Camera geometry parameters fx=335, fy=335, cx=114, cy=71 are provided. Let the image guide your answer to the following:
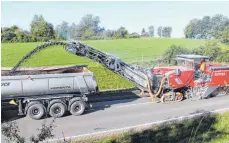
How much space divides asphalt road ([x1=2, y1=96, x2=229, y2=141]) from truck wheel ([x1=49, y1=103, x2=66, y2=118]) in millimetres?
199

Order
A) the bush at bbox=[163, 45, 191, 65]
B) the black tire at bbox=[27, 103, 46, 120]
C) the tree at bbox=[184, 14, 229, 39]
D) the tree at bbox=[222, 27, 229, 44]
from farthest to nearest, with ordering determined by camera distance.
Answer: the tree at bbox=[184, 14, 229, 39] → the tree at bbox=[222, 27, 229, 44] → the bush at bbox=[163, 45, 191, 65] → the black tire at bbox=[27, 103, 46, 120]

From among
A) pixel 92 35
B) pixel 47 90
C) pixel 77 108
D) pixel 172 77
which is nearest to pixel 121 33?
pixel 92 35

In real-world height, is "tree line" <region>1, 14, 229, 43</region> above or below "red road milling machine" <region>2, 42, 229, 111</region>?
above

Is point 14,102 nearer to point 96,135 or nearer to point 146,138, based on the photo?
point 96,135

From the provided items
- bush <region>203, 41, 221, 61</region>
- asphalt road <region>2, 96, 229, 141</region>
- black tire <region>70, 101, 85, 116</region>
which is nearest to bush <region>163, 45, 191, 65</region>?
bush <region>203, 41, 221, 61</region>

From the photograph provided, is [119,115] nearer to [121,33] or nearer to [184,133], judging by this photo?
[184,133]

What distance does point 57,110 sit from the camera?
13.4 m

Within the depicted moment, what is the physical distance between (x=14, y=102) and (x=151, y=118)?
5511 mm

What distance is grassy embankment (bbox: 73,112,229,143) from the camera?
11.0 m

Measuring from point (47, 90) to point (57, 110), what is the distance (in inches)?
36.7

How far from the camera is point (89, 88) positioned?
13.7m

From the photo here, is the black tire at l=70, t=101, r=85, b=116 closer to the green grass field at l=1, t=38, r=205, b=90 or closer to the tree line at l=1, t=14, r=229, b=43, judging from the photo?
the green grass field at l=1, t=38, r=205, b=90

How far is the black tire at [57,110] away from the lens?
43.4ft

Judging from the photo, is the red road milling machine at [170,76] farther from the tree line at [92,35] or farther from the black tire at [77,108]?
the tree line at [92,35]
